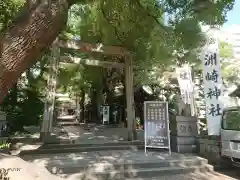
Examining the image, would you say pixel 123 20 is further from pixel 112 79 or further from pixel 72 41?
pixel 112 79

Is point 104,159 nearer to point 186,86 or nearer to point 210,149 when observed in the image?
point 210,149

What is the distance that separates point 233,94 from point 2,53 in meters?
10.7

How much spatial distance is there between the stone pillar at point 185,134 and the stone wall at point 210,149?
337mm

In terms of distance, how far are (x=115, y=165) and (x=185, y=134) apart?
3141 millimetres

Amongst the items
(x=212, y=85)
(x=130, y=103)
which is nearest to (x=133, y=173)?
(x=130, y=103)

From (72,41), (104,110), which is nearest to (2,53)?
(72,41)

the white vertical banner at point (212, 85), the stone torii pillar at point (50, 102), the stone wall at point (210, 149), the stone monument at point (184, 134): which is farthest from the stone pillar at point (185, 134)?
the stone torii pillar at point (50, 102)

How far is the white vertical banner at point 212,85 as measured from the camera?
27.4 ft

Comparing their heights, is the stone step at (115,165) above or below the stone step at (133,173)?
above

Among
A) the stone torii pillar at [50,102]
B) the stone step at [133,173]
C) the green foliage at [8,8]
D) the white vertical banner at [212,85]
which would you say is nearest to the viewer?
the stone step at [133,173]

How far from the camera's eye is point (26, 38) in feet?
9.64

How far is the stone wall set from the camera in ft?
26.5

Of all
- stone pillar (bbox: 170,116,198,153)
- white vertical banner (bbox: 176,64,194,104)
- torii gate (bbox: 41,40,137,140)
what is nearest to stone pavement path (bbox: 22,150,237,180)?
stone pillar (bbox: 170,116,198,153)

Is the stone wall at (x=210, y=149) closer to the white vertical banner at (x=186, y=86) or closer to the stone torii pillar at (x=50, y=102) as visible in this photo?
the white vertical banner at (x=186, y=86)
